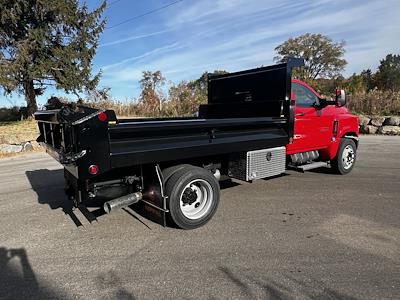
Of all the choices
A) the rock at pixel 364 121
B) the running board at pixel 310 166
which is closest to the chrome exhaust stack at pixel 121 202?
the running board at pixel 310 166

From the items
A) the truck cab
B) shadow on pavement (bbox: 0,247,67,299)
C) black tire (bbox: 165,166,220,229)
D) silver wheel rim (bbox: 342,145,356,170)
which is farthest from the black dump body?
silver wheel rim (bbox: 342,145,356,170)

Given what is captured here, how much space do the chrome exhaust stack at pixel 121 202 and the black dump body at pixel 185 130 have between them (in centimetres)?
48

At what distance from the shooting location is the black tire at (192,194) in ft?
14.2

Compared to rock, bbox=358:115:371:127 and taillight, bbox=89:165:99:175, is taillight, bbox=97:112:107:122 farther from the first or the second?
rock, bbox=358:115:371:127

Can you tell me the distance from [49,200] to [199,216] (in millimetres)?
3041

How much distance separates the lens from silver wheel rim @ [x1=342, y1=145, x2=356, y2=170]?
7.62 metres

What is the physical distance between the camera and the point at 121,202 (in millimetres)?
4293

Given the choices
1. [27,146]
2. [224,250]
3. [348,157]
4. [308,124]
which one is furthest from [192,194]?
[27,146]

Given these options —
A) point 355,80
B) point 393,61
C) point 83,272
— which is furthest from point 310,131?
point 393,61

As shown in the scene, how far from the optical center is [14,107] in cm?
2920

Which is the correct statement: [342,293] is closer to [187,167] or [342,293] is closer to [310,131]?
[187,167]

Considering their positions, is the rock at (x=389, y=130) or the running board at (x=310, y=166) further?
the rock at (x=389, y=130)

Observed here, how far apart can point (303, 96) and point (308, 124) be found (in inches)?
22.3

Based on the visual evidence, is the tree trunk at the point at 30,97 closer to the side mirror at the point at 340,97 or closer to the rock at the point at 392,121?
the rock at the point at 392,121
